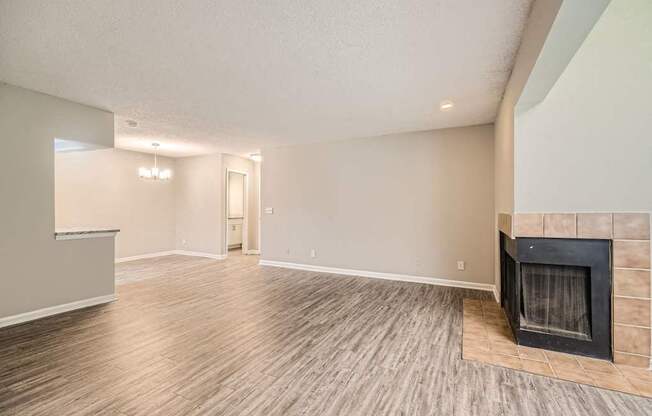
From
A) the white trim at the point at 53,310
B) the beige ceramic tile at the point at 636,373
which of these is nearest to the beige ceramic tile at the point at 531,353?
the beige ceramic tile at the point at 636,373

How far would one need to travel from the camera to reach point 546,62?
6.19 feet

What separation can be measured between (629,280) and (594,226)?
18.9 inches

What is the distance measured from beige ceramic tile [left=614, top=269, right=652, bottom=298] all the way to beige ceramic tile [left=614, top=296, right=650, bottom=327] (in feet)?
0.16

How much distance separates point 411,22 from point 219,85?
6.84ft

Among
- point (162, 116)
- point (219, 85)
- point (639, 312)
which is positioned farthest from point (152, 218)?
point (639, 312)

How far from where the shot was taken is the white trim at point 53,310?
3114mm

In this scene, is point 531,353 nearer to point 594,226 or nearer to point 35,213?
point 594,226

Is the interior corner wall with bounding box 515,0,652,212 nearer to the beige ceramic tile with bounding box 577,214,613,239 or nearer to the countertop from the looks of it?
the beige ceramic tile with bounding box 577,214,613,239

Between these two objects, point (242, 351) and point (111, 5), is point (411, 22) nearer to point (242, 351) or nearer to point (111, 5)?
point (111, 5)

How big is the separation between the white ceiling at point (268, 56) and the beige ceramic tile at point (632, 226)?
5.35 ft

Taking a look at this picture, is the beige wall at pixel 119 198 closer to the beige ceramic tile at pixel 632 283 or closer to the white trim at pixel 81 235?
the white trim at pixel 81 235

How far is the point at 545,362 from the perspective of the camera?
2367 millimetres

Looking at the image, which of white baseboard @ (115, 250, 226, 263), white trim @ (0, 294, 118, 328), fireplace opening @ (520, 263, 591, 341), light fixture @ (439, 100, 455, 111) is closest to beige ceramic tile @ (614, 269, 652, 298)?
fireplace opening @ (520, 263, 591, 341)

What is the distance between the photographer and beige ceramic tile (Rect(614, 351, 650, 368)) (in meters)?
2.25
